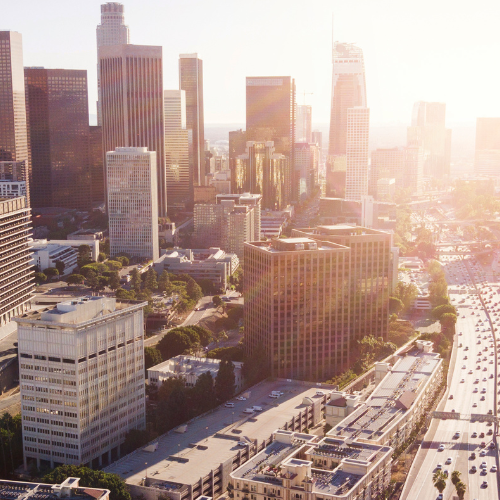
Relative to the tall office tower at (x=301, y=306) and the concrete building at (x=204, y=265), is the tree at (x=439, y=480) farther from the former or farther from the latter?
the concrete building at (x=204, y=265)

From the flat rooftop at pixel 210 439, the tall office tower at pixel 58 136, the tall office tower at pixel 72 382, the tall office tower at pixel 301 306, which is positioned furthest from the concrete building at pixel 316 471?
the tall office tower at pixel 58 136

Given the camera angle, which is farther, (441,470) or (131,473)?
(441,470)

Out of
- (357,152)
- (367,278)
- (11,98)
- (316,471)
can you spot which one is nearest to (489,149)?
(357,152)

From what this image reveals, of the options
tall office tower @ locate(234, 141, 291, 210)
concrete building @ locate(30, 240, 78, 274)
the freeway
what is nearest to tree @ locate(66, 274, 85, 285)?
concrete building @ locate(30, 240, 78, 274)

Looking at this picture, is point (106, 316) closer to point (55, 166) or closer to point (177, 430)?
point (177, 430)

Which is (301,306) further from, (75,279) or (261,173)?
(261,173)

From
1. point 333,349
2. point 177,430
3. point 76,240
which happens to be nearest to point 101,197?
point 76,240
